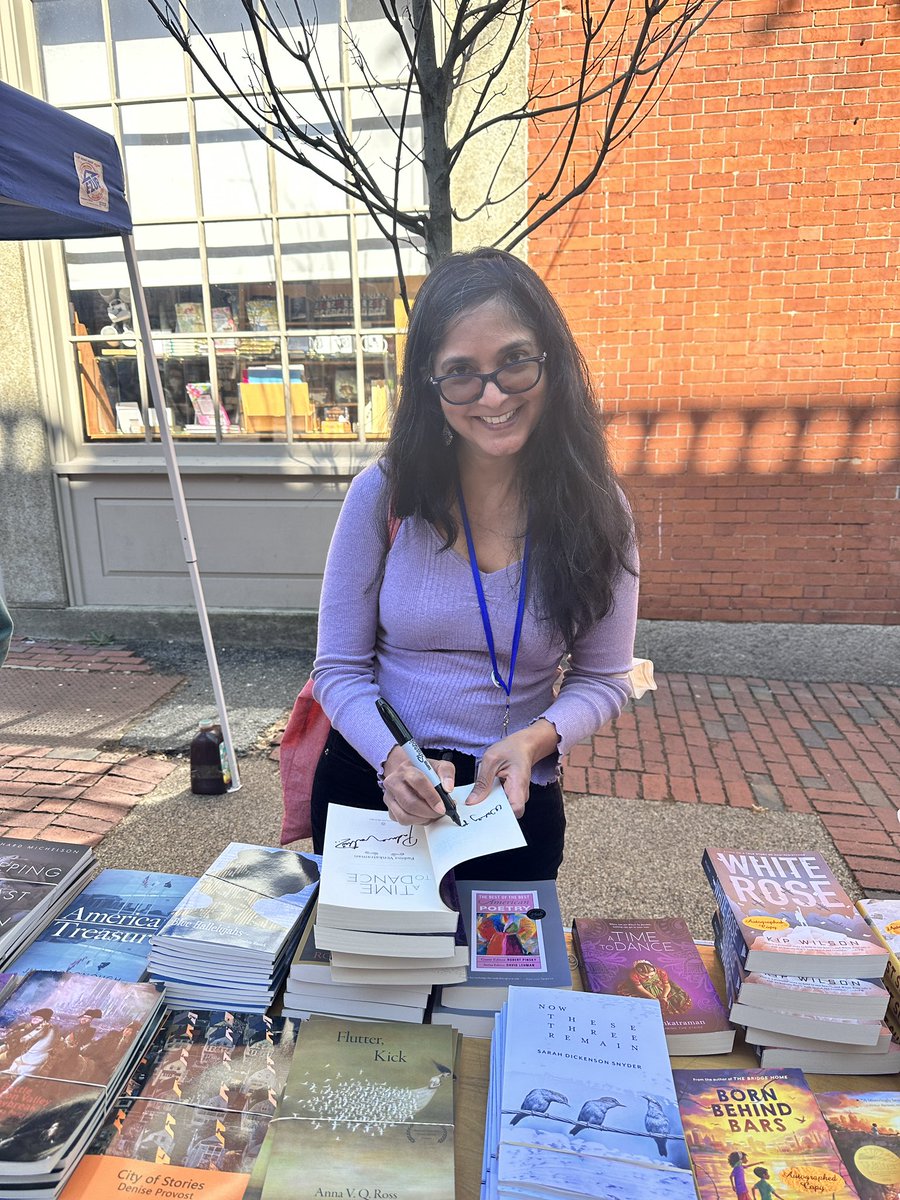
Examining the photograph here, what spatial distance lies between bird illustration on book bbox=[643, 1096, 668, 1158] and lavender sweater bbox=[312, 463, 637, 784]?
66cm

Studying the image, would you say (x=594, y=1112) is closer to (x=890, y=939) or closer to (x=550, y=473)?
(x=890, y=939)

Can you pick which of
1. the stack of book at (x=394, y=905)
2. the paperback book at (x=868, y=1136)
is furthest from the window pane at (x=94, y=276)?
the paperback book at (x=868, y=1136)

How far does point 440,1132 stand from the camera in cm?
106

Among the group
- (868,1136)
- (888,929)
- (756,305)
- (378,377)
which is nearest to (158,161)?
(378,377)

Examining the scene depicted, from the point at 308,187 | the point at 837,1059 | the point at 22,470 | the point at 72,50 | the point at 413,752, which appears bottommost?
the point at 837,1059

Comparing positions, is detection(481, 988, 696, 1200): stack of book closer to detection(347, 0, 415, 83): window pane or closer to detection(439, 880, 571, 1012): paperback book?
detection(439, 880, 571, 1012): paperback book

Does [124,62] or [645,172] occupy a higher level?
[124,62]

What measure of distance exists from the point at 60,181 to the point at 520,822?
2.49m

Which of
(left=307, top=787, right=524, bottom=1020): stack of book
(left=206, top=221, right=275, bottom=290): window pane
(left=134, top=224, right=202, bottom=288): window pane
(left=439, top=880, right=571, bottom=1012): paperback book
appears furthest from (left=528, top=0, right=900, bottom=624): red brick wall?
(left=307, top=787, right=524, bottom=1020): stack of book

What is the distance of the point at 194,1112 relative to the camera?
3.65 feet

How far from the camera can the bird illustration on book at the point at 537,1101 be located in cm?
103

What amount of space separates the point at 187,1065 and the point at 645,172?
16.0ft

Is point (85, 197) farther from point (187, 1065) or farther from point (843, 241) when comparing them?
point (843, 241)

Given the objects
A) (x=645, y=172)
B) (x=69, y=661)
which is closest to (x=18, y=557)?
(x=69, y=661)
